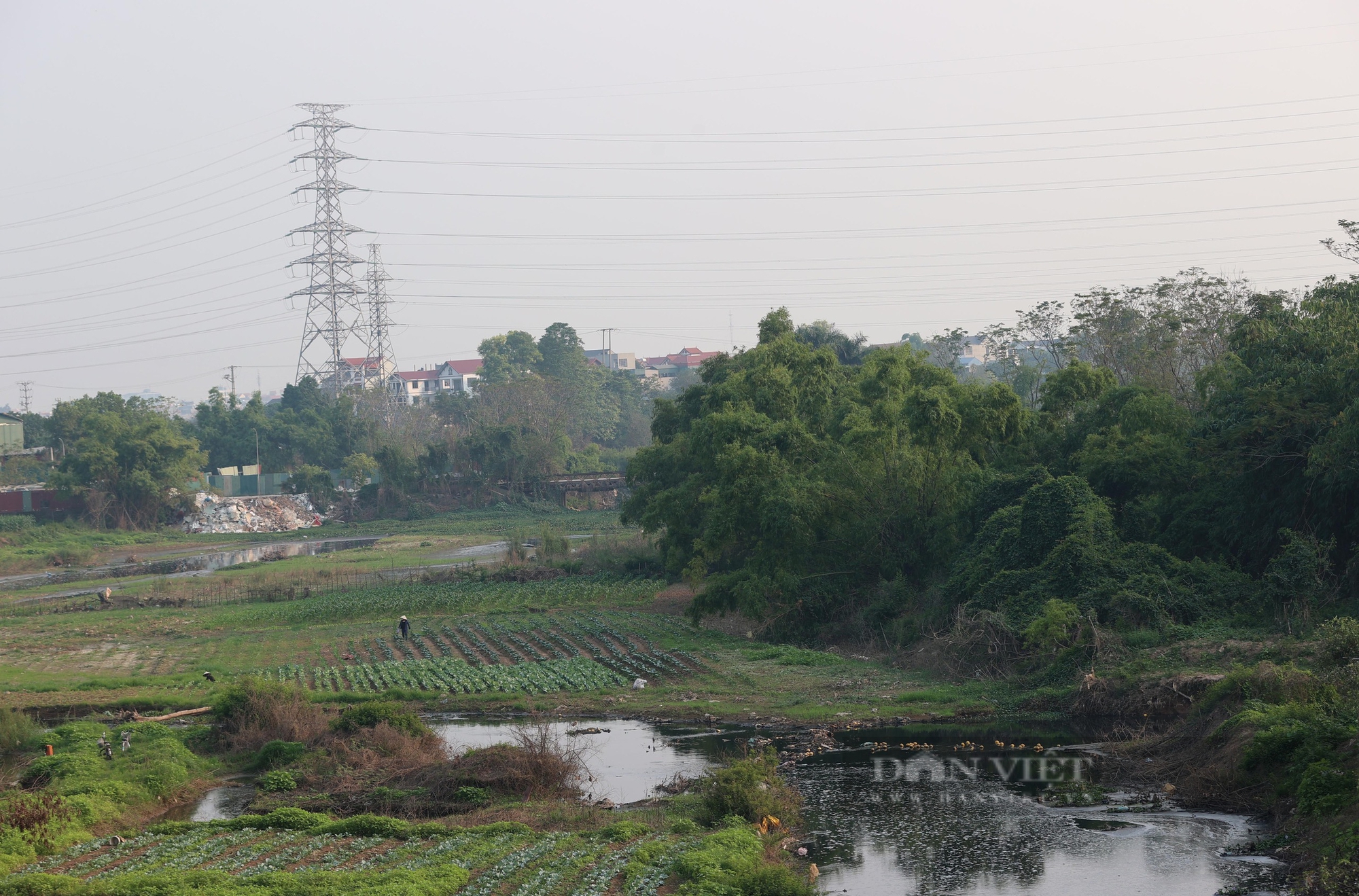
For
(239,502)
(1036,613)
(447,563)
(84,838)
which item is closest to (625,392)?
(239,502)

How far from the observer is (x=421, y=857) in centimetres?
1766

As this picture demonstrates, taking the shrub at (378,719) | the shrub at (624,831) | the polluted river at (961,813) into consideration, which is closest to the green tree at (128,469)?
the shrub at (378,719)

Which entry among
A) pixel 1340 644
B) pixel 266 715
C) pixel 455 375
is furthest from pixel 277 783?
pixel 455 375

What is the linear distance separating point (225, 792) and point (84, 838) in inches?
158

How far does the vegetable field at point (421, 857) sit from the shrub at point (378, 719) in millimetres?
5022

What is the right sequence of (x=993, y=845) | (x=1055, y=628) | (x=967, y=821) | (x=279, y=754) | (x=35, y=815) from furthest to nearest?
(x=1055, y=628) → (x=279, y=754) → (x=35, y=815) → (x=967, y=821) → (x=993, y=845)

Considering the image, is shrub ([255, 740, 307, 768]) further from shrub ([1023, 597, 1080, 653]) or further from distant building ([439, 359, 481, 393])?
distant building ([439, 359, 481, 393])

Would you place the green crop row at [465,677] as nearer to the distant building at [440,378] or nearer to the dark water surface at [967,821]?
the dark water surface at [967,821]

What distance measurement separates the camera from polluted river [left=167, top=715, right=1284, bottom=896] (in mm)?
16234

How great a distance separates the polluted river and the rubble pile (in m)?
68.7

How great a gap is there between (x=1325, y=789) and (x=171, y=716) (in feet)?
82.7

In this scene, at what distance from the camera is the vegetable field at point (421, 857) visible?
53.2ft

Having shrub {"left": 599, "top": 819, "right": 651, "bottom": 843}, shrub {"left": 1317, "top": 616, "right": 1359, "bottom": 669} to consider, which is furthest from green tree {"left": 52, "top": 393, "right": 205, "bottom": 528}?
shrub {"left": 1317, "top": 616, "right": 1359, "bottom": 669}

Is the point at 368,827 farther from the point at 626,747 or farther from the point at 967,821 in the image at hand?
the point at 967,821
